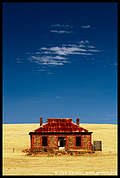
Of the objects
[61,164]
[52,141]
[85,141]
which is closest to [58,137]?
[52,141]

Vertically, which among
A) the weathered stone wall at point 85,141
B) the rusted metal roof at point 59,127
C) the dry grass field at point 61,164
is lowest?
the dry grass field at point 61,164

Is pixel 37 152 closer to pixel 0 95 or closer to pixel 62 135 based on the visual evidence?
pixel 62 135

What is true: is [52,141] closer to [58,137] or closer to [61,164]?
[58,137]

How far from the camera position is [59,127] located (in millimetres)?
34750

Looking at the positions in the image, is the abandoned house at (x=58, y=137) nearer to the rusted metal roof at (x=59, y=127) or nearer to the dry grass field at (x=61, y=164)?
the rusted metal roof at (x=59, y=127)

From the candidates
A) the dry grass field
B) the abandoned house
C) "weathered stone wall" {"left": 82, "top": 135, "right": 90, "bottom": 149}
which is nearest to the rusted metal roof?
the abandoned house

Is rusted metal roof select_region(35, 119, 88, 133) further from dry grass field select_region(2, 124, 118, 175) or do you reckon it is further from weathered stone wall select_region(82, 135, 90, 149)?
dry grass field select_region(2, 124, 118, 175)

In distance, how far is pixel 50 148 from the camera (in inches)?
1344

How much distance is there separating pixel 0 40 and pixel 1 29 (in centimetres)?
68

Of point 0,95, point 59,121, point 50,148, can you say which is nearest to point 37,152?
point 50,148

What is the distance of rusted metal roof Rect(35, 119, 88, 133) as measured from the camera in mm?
34312

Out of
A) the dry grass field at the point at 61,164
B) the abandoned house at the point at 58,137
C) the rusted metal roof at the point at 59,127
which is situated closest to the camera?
the dry grass field at the point at 61,164

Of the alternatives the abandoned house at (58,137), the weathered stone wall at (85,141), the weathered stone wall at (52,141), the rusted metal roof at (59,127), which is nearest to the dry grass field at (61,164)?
the weathered stone wall at (85,141)

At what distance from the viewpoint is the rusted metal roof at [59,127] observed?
3431 cm
